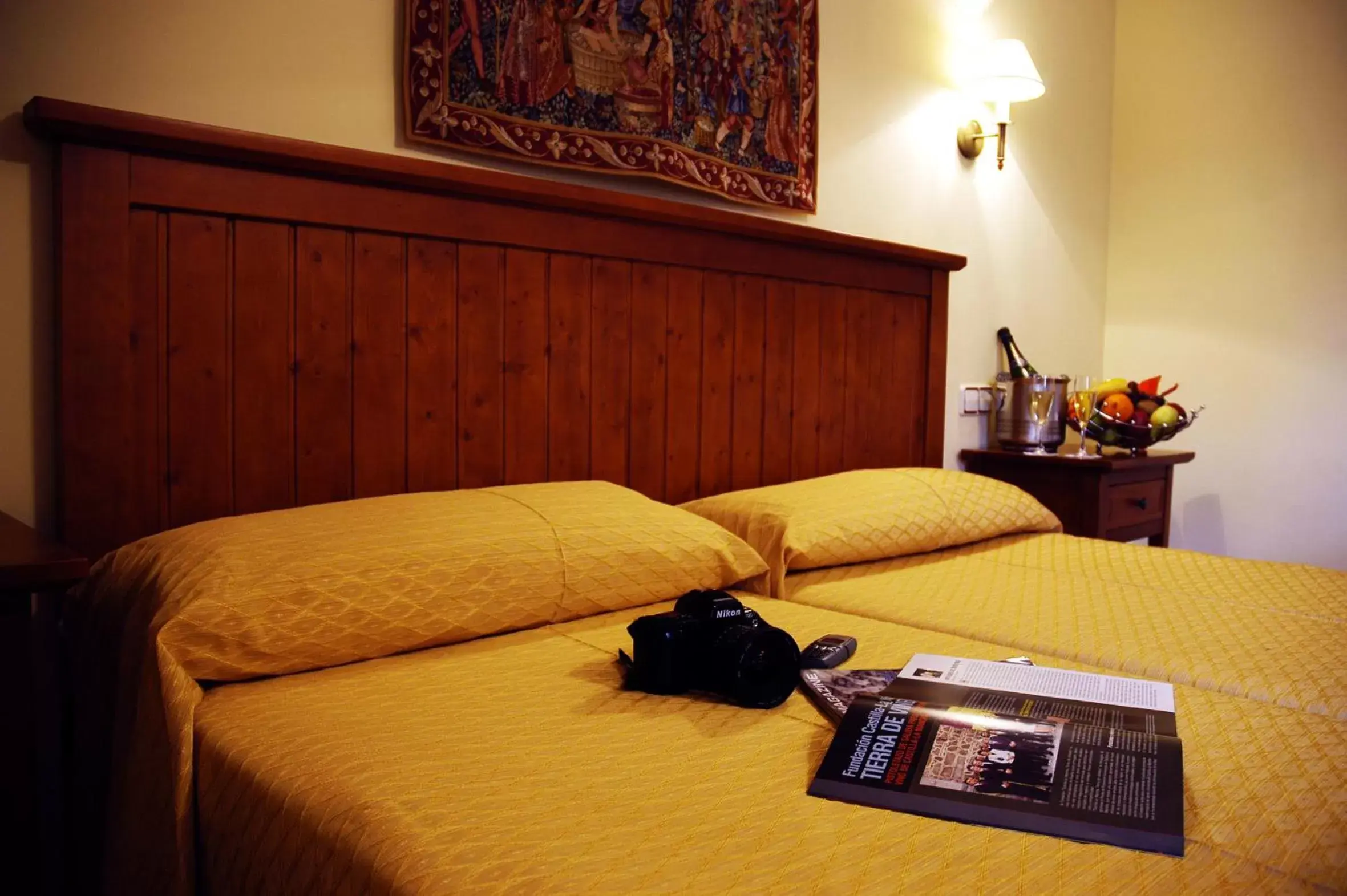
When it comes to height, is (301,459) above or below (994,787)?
above

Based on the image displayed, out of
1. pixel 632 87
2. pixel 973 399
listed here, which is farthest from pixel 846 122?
pixel 973 399

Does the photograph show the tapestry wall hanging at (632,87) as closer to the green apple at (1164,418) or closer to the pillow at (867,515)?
the pillow at (867,515)

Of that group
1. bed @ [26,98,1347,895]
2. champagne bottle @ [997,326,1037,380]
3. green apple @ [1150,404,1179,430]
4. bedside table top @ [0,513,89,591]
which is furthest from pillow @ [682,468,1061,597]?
bedside table top @ [0,513,89,591]

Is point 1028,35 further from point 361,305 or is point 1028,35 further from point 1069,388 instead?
point 361,305

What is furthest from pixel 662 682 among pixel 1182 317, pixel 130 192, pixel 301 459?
pixel 1182 317

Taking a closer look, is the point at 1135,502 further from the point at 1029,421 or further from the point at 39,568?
the point at 39,568

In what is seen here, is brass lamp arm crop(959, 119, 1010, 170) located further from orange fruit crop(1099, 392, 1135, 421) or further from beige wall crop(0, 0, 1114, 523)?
orange fruit crop(1099, 392, 1135, 421)

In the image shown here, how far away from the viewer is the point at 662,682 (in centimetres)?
107

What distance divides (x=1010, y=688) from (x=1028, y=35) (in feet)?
8.74

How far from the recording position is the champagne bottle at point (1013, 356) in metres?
2.88

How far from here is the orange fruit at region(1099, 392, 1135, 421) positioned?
8.57 feet

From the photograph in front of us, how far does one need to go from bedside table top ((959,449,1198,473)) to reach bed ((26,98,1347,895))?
0.42m

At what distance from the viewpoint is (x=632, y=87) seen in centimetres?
188

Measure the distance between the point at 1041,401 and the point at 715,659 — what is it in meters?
1.99
